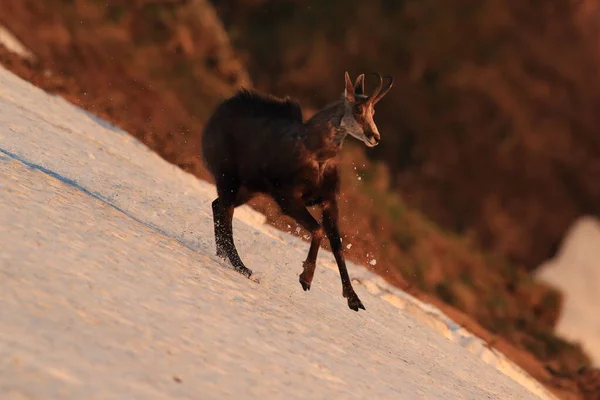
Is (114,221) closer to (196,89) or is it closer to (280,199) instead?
(280,199)

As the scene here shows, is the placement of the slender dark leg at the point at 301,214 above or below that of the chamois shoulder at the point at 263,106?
below

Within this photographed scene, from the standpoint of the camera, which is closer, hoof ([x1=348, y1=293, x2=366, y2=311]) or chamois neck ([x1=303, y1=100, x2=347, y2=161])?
chamois neck ([x1=303, y1=100, x2=347, y2=161])

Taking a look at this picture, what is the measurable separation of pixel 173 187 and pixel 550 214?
25.6 meters

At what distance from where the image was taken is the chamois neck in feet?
29.3

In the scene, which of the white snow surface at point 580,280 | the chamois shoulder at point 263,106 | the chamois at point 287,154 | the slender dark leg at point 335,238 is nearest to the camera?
the chamois at point 287,154

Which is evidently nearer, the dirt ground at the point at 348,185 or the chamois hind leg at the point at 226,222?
the chamois hind leg at the point at 226,222

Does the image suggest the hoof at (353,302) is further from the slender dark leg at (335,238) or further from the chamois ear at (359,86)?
the chamois ear at (359,86)

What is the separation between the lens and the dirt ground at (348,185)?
20953 millimetres

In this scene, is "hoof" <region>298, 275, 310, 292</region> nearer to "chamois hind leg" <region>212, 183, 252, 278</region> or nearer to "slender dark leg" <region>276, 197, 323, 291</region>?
"slender dark leg" <region>276, 197, 323, 291</region>

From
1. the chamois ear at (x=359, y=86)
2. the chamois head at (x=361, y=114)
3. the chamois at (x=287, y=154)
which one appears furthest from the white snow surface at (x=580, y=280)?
the chamois head at (x=361, y=114)

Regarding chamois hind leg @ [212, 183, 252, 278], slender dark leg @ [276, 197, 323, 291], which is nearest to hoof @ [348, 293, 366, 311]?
slender dark leg @ [276, 197, 323, 291]

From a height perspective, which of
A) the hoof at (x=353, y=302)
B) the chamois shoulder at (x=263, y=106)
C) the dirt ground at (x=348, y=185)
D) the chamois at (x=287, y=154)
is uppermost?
the dirt ground at (x=348, y=185)

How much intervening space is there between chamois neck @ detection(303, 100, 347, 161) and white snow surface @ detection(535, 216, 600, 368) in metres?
19.3

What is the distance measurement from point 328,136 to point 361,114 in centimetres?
42
